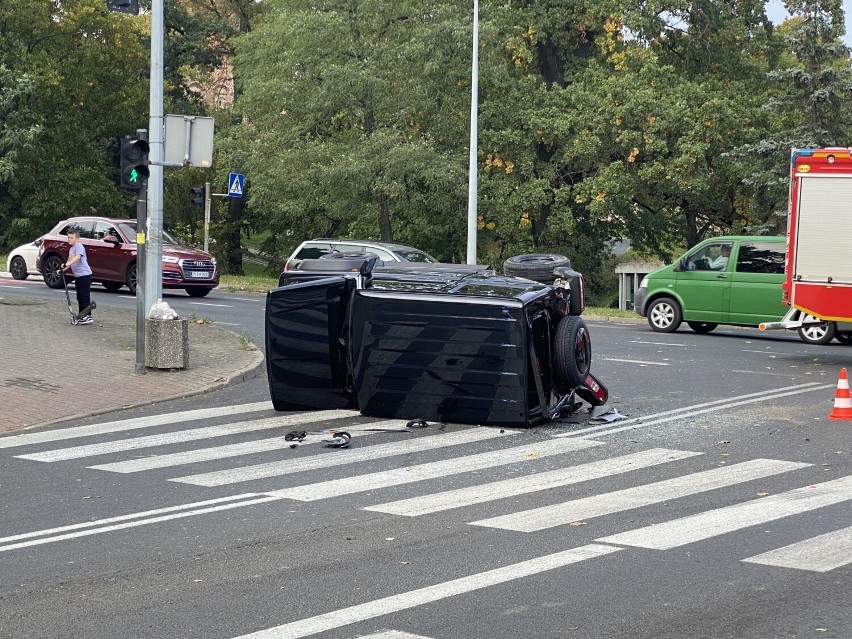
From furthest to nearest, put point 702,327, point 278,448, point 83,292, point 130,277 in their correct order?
point 130,277
point 702,327
point 83,292
point 278,448

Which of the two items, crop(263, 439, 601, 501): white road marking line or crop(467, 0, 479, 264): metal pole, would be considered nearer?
crop(263, 439, 601, 501): white road marking line

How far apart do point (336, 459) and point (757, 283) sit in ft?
47.1

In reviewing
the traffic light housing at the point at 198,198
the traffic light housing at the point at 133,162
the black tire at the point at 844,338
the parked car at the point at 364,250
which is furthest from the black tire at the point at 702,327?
the traffic light housing at the point at 198,198

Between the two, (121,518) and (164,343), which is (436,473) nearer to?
(121,518)

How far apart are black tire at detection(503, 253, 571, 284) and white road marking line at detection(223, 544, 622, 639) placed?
821 centimetres

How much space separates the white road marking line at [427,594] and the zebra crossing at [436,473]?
0.59 ft

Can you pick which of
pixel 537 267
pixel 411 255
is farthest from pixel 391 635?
pixel 411 255

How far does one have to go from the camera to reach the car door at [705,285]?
77.3ft

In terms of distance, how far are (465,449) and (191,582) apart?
4.63 metres

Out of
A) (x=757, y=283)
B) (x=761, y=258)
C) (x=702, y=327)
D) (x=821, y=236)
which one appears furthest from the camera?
(x=702, y=327)

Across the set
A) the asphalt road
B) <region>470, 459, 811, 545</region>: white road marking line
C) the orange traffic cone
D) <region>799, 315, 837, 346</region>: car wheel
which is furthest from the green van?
<region>470, 459, 811, 545</region>: white road marking line

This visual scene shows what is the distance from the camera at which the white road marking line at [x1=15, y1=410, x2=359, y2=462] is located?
10883mm

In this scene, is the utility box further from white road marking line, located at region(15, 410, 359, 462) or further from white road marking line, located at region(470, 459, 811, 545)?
white road marking line, located at region(470, 459, 811, 545)

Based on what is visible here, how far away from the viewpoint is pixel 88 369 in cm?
1598
